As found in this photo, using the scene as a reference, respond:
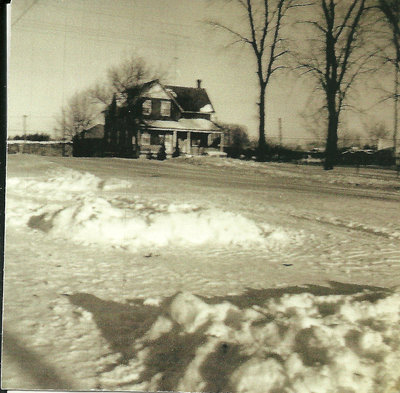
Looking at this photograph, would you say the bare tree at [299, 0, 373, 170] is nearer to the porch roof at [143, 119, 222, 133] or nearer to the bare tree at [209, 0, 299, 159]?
the bare tree at [209, 0, 299, 159]

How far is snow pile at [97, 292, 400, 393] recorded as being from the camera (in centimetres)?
194

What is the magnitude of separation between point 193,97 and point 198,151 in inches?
13.1

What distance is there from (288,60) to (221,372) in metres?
1.83

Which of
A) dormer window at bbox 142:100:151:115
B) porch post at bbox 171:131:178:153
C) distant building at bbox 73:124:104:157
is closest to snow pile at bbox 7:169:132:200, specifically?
distant building at bbox 73:124:104:157

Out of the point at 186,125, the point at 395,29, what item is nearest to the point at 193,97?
the point at 186,125

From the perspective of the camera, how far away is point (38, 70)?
8.94 feet

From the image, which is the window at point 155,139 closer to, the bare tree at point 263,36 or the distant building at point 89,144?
the distant building at point 89,144

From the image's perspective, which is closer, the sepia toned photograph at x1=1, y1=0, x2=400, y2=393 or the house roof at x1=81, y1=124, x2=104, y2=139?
the sepia toned photograph at x1=1, y1=0, x2=400, y2=393

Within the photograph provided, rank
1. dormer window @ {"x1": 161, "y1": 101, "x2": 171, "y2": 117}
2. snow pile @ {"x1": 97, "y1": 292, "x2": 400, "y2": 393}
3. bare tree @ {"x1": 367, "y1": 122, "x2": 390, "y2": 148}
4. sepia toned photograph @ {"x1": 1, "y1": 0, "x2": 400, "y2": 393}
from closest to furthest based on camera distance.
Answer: snow pile @ {"x1": 97, "y1": 292, "x2": 400, "y2": 393} → sepia toned photograph @ {"x1": 1, "y1": 0, "x2": 400, "y2": 393} → bare tree @ {"x1": 367, "y1": 122, "x2": 390, "y2": 148} → dormer window @ {"x1": 161, "y1": 101, "x2": 171, "y2": 117}

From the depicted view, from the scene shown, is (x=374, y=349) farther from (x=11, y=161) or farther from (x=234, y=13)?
(x=11, y=161)

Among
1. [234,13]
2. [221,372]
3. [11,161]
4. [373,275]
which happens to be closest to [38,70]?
[11,161]

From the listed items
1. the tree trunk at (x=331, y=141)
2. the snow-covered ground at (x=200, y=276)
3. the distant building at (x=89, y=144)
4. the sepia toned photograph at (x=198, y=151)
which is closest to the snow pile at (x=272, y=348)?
the snow-covered ground at (x=200, y=276)

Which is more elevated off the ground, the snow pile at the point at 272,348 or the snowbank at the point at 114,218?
the snowbank at the point at 114,218

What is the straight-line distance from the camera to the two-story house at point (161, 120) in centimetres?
269
